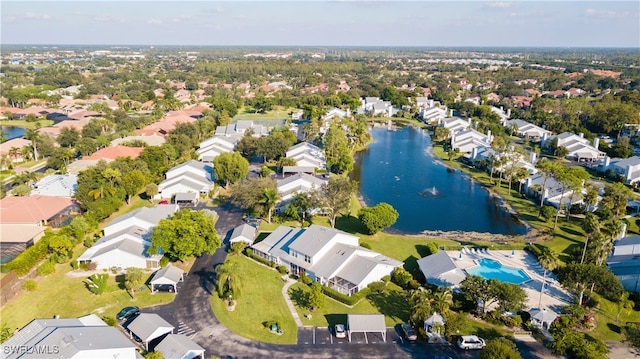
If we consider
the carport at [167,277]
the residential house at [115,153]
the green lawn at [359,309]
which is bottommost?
the green lawn at [359,309]

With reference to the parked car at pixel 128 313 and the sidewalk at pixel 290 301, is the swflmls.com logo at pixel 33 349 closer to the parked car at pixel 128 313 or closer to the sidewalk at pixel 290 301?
the parked car at pixel 128 313

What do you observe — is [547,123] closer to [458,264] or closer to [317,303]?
[458,264]

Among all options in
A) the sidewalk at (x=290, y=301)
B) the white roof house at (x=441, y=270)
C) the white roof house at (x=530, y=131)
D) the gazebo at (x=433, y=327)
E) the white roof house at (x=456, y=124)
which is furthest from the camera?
the white roof house at (x=456, y=124)

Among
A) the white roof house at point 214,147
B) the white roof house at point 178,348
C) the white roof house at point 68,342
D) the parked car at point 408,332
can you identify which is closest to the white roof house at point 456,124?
the white roof house at point 214,147

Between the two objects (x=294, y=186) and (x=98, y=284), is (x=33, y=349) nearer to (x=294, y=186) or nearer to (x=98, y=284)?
(x=98, y=284)

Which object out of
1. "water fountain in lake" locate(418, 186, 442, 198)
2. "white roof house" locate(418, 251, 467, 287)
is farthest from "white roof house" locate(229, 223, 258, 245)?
"water fountain in lake" locate(418, 186, 442, 198)

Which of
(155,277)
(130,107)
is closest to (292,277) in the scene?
(155,277)
